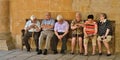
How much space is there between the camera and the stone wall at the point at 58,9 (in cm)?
874

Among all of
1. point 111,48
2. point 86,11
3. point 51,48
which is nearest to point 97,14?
point 86,11

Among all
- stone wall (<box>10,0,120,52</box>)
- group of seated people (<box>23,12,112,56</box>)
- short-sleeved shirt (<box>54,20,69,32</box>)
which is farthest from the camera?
stone wall (<box>10,0,120,52</box>)

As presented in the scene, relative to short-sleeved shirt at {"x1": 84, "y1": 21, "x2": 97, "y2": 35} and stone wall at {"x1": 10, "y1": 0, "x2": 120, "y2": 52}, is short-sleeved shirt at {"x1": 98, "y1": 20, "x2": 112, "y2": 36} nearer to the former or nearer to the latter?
short-sleeved shirt at {"x1": 84, "y1": 21, "x2": 97, "y2": 35}

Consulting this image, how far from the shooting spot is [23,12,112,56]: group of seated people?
835cm

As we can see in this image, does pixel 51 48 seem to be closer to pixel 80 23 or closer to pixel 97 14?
pixel 80 23

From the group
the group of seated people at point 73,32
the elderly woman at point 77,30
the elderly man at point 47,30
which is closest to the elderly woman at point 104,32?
the group of seated people at point 73,32

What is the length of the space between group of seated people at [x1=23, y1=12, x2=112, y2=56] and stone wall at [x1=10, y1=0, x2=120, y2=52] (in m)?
0.29

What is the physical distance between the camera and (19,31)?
9.48 meters

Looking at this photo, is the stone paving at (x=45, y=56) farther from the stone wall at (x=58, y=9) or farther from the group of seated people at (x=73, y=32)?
the stone wall at (x=58, y=9)

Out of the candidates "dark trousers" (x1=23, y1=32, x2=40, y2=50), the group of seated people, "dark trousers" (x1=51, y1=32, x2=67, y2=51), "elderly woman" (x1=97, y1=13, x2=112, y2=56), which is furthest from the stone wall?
"dark trousers" (x1=51, y1=32, x2=67, y2=51)

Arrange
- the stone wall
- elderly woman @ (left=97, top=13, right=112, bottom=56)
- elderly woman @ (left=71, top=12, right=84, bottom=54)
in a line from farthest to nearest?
the stone wall → elderly woman @ (left=71, top=12, right=84, bottom=54) → elderly woman @ (left=97, top=13, right=112, bottom=56)

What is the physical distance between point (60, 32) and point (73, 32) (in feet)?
1.19

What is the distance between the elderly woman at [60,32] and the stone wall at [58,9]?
455mm

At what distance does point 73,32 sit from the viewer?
28.2 feet
